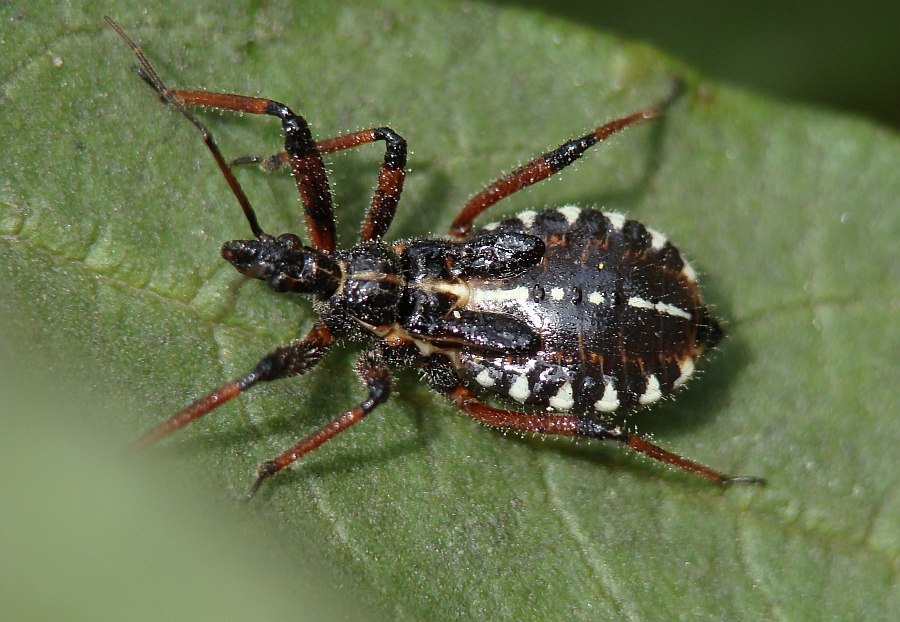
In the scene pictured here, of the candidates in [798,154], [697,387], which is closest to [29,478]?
[697,387]

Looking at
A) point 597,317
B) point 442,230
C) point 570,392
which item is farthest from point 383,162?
point 570,392

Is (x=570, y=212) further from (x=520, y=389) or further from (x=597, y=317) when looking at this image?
(x=520, y=389)

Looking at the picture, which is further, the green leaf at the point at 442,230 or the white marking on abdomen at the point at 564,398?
the white marking on abdomen at the point at 564,398

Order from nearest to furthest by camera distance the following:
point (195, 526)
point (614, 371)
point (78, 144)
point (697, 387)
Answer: point (195, 526)
point (78, 144)
point (614, 371)
point (697, 387)

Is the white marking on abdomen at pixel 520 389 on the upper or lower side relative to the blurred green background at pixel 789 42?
lower

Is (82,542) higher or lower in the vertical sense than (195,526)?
lower

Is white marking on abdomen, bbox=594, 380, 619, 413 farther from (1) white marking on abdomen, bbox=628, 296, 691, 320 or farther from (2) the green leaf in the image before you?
(1) white marking on abdomen, bbox=628, 296, 691, 320

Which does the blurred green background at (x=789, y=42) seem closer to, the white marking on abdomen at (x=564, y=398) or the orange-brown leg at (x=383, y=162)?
the orange-brown leg at (x=383, y=162)

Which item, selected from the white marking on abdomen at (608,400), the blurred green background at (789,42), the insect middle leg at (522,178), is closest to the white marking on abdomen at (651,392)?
the white marking on abdomen at (608,400)

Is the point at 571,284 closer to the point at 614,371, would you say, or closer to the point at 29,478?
the point at 614,371
